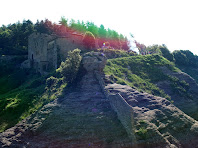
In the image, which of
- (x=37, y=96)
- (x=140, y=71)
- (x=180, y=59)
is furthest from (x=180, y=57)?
(x=37, y=96)

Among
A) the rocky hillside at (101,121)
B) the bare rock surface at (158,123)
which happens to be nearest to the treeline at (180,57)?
the bare rock surface at (158,123)

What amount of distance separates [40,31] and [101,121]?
33.5 m

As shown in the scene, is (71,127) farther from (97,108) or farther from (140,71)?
(140,71)

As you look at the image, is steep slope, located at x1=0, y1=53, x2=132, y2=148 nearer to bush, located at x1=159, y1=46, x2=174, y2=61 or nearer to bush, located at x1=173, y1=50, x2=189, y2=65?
bush, located at x1=159, y1=46, x2=174, y2=61

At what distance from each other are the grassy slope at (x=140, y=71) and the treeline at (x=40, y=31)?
13.1m

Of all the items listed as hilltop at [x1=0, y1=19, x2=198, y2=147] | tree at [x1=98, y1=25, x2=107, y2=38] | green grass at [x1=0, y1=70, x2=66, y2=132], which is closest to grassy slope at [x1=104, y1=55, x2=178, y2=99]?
hilltop at [x1=0, y1=19, x2=198, y2=147]

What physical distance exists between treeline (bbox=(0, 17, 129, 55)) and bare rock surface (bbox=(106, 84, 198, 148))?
83.2 feet

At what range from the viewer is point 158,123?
50.1ft

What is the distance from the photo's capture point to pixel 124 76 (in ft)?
80.4

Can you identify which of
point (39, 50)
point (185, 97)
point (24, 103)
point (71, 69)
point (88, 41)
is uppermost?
point (88, 41)

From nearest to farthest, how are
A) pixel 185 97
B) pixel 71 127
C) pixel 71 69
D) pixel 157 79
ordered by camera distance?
pixel 71 127, pixel 71 69, pixel 185 97, pixel 157 79

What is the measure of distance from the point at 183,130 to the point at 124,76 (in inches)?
411

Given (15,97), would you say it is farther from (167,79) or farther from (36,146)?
(167,79)

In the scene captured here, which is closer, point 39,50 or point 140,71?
point 140,71
